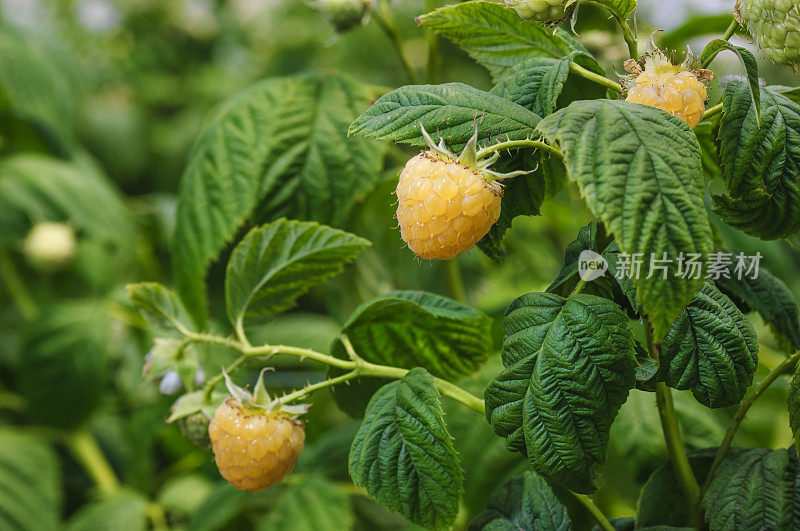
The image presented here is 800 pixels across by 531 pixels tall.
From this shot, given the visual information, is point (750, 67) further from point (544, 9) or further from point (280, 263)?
point (280, 263)

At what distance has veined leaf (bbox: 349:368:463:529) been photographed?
0.33 m

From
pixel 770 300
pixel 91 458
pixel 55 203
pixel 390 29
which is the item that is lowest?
pixel 91 458

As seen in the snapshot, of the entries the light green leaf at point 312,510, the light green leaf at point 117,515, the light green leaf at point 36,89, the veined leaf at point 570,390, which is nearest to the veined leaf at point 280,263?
the veined leaf at point 570,390

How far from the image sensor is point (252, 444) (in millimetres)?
363

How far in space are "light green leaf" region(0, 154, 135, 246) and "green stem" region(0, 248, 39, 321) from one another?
0.14 metres

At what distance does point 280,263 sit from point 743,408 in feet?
0.87

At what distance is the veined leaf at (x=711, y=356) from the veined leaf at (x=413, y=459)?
0.11 m

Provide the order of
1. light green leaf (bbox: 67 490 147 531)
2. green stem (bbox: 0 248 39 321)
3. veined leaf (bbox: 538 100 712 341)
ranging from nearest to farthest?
veined leaf (bbox: 538 100 712 341), light green leaf (bbox: 67 490 147 531), green stem (bbox: 0 248 39 321)

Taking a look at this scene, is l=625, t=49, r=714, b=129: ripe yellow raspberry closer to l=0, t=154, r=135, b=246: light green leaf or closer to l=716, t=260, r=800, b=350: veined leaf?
l=716, t=260, r=800, b=350: veined leaf

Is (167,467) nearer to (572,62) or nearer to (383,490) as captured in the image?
(383,490)

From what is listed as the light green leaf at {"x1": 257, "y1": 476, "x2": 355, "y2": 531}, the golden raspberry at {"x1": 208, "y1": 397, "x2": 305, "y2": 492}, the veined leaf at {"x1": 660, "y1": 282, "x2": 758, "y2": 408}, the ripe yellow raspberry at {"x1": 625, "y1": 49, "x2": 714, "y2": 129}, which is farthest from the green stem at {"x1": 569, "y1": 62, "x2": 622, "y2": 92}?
the light green leaf at {"x1": 257, "y1": 476, "x2": 355, "y2": 531}

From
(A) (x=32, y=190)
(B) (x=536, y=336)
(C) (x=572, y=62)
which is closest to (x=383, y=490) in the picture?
(B) (x=536, y=336)

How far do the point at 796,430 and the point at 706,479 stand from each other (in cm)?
8

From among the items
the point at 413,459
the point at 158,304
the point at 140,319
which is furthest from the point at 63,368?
the point at 413,459
